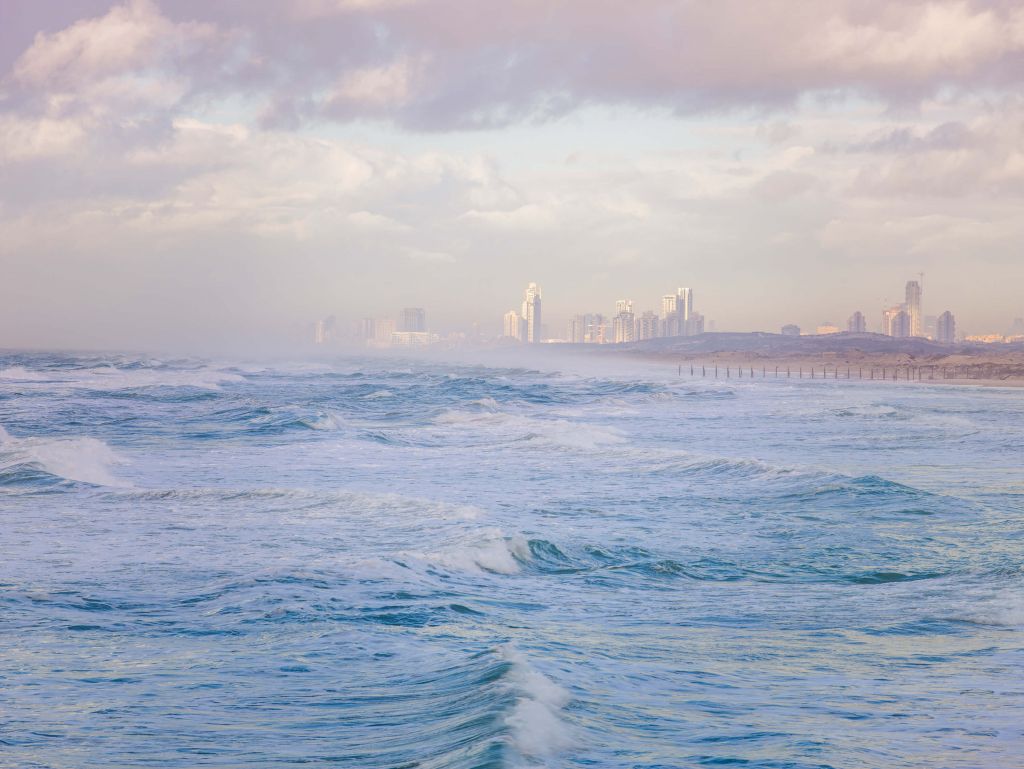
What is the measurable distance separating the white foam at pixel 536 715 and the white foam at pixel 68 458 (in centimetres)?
1568

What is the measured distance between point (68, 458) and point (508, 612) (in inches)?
651

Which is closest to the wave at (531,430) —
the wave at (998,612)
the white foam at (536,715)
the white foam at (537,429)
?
the white foam at (537,429)

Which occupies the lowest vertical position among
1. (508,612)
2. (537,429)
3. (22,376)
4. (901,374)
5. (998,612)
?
(508,612)

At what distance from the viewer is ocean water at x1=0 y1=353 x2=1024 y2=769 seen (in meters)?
7.39

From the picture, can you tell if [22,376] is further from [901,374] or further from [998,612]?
[901,374]

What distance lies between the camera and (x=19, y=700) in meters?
8.06

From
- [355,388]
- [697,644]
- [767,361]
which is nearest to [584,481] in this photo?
[697,644]

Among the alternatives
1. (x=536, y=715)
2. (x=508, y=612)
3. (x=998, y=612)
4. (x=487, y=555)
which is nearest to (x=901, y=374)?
(x=487, y=555)

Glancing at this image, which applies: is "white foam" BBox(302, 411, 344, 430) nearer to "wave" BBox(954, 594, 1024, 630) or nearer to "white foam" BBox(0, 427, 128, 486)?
"white foam" BBox(0, 427, 128, 486)

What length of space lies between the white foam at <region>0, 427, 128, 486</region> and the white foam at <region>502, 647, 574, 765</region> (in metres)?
15.7

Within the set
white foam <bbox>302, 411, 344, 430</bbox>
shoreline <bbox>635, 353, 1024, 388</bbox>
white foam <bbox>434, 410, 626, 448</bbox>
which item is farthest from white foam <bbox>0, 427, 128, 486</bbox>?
shoreline <bbox>635, 353, 1024, 388</bbox>

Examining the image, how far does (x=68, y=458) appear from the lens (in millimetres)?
24312

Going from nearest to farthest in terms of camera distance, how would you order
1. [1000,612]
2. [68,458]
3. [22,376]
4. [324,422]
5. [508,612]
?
[1000,612], [508,612], [68,458], [324,422], [22,376]

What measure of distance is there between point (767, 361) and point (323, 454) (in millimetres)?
159426
